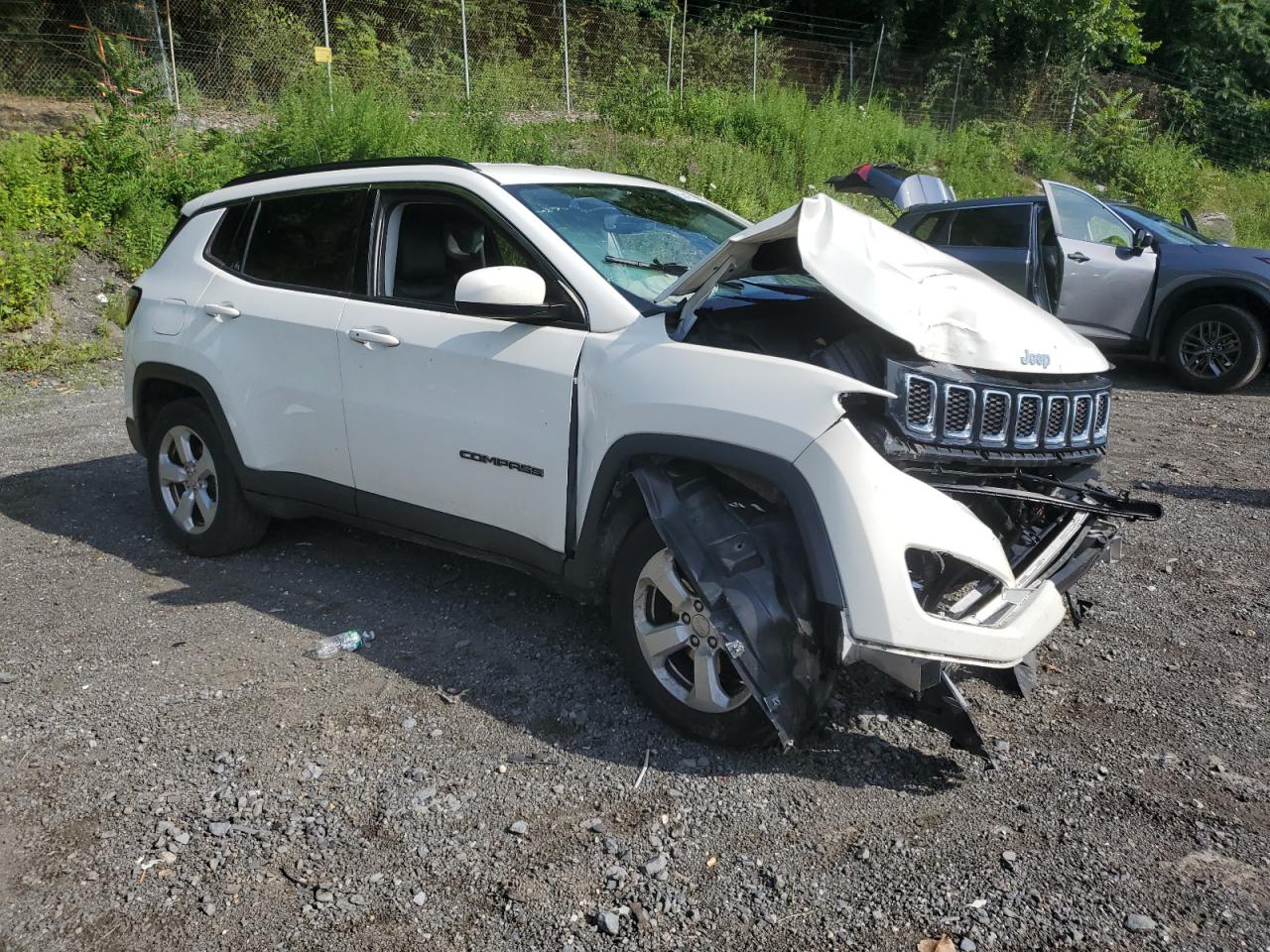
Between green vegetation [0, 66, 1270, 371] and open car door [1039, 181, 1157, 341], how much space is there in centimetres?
702

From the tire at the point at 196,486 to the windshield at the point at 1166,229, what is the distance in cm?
849

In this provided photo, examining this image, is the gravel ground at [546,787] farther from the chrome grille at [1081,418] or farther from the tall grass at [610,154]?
the tall grass at [610,154]

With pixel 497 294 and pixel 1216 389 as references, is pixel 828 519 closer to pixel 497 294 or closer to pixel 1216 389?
pixel 497 294

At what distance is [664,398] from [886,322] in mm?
728

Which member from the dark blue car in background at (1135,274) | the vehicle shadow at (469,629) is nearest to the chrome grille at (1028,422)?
the vehicle shadow at (469,629)

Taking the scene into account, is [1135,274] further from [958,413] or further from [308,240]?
[308,240]

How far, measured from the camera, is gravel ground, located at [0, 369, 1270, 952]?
2764 mm

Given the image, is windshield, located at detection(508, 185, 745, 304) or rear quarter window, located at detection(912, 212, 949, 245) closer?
windshield, located at detection(508, 185, 745, 304)

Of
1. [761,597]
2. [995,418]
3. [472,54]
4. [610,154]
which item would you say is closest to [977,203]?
[610,154]

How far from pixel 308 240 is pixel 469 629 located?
6.24 feet

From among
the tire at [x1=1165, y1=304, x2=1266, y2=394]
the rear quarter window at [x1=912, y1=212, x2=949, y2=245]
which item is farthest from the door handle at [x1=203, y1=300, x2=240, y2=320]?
the tire at [x1=1165, y1=304, x2=1266, y2=394]

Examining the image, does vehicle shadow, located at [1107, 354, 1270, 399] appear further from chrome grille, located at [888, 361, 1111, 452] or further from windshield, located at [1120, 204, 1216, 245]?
chrome grille, located at [888, 361, 1111, 452]

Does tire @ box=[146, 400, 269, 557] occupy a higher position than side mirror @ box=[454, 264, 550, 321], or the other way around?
side mirror @ box=[454, 264, 550, 321]

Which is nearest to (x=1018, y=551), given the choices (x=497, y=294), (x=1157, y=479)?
(x=497, y=294)
